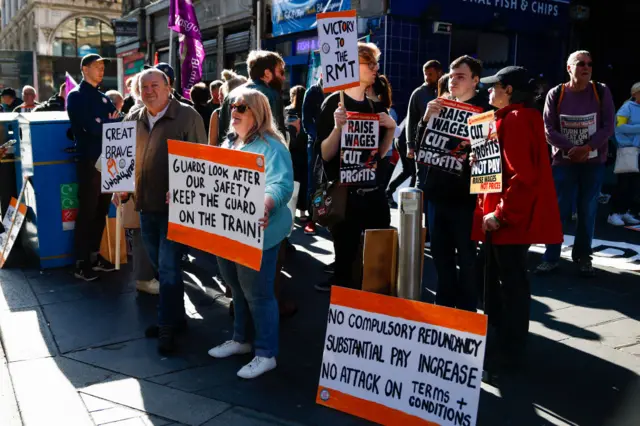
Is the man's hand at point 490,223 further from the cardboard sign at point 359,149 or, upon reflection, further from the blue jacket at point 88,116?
the blue jacket at point 88,116

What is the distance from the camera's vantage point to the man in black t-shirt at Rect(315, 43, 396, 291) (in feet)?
15.7

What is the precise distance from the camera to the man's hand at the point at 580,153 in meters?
6.02

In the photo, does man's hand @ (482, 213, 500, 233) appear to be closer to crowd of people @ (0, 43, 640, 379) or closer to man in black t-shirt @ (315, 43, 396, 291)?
crowd of people @ (0, 43, 640, 379)

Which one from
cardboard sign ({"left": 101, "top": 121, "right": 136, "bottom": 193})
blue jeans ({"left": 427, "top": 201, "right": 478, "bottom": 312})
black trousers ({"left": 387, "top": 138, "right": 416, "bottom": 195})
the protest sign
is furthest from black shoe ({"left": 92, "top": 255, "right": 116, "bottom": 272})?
the protest sign

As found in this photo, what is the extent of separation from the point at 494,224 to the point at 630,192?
20.4ft

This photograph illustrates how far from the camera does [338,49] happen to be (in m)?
4.43

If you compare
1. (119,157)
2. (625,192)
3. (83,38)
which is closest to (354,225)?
(119,157)

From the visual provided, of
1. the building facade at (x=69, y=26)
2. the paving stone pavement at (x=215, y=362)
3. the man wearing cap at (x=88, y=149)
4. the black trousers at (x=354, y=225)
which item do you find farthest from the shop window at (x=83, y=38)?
the black trousers at (x=354, y=225)

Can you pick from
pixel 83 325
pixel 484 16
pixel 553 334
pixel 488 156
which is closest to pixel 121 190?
pixel 83 325

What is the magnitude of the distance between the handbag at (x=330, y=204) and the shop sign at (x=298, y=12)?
8265mm

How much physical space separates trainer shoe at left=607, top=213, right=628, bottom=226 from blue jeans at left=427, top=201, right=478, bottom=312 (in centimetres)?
530

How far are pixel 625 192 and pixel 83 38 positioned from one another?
5102 cm

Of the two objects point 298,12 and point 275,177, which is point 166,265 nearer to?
point 275,177

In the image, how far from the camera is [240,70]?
56.4ft
